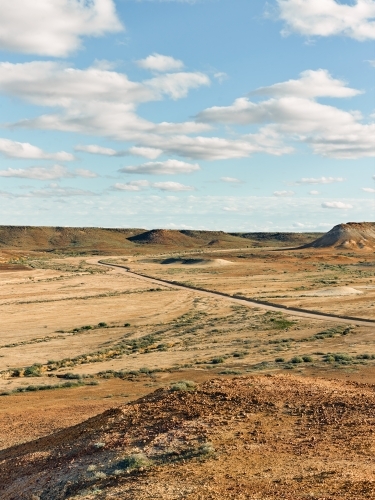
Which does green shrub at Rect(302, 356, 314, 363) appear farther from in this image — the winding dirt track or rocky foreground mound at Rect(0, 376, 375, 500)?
the winding dirt track

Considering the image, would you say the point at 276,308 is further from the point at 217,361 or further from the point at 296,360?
the point at 296,360

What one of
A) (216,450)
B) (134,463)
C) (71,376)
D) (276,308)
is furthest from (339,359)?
(276,308)

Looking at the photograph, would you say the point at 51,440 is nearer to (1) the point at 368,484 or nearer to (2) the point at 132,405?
(2) the point at 132,405

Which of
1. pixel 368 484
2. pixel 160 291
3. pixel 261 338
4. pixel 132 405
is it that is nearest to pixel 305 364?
pixel 261 338

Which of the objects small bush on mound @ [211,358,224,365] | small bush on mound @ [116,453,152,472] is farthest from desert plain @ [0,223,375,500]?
small bush on mound @ [211,358,224,365]

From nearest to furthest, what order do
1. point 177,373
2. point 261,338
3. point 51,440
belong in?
point 51,440, point 177,373, point 261,338

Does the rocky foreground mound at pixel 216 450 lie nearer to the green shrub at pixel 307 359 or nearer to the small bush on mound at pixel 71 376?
→ the small bush on mound at pixel 71 376
